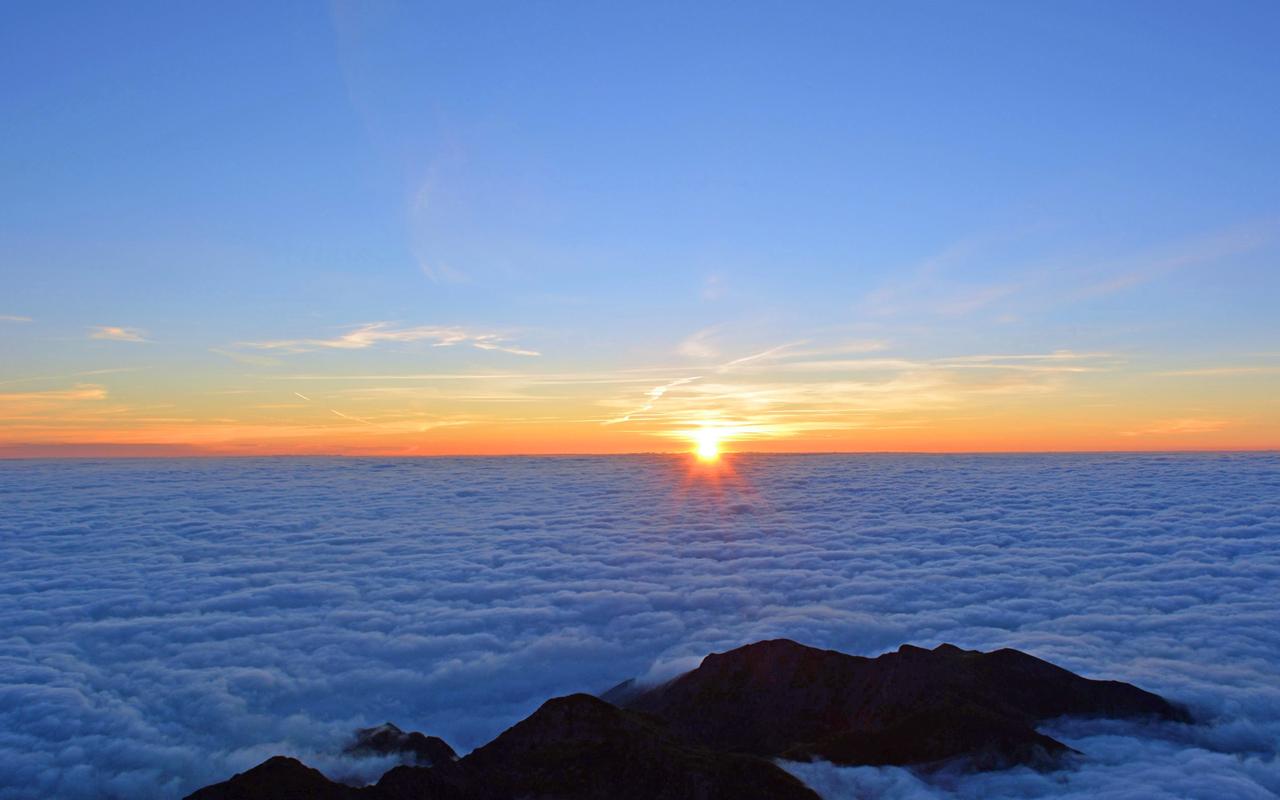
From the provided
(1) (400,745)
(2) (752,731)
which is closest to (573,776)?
(1) (400,745)

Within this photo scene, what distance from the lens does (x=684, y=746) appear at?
690 cm

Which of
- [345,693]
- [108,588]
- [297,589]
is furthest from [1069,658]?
[108,588]

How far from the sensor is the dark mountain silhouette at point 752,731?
247 inches

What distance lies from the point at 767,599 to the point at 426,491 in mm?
36856

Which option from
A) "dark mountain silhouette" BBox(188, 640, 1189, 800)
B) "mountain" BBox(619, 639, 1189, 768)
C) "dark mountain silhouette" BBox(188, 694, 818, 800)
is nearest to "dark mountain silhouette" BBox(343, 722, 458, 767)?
"dark mountain silhouette" BBox(188, 640, 1189, 800)

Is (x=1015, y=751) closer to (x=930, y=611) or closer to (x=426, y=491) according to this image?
(x=930, y=611)

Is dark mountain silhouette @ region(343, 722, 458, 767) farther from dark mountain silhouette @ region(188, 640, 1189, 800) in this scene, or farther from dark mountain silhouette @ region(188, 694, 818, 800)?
dark mountain silhouette @ region(188, 694, 818, 800)

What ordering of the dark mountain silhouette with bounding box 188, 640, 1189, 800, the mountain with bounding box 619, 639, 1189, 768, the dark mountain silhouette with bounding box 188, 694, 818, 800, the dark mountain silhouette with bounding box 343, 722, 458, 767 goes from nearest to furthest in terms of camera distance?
the dark mountain silhouette with bounding box 188, 694, 818, 800
the dark mountain silhouette with bounding box 188, 640, 1189, 800
the mountain with bounding box 619, 639, 1189, 768
the dark mountain silhouette with bounding box 343, 722, 458, 767

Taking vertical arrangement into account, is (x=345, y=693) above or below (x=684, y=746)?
below

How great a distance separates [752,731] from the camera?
8734 millimetres

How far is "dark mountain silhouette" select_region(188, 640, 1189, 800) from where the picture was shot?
6.27 metres

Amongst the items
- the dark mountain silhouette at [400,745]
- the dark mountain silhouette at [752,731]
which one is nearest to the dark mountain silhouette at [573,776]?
the dark mountain silhouette at [752,731]

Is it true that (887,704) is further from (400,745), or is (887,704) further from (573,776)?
(400,745)

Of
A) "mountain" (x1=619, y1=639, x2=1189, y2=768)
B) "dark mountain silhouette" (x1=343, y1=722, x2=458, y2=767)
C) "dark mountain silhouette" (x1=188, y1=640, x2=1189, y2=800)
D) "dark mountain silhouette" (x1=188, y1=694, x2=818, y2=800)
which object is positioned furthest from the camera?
"dark mountain silhouette" (x1=343, y1=722, x2=458, y2=767)
